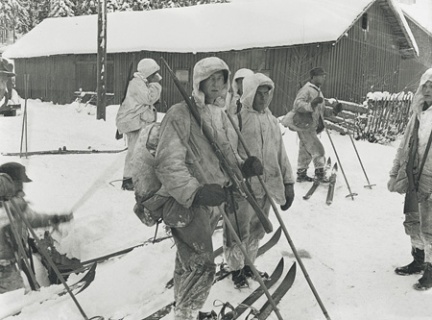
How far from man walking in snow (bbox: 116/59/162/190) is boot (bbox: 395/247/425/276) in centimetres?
406

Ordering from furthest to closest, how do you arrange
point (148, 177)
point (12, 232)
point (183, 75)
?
point (183, 75) → point (12, 232) → point (148, 177)

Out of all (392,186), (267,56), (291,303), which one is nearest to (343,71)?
(267,56)

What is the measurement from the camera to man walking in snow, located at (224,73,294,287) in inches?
153

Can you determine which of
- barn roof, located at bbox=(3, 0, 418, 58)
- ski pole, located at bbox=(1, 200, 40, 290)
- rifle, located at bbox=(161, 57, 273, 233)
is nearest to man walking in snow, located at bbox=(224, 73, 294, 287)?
rifle, located at bbox=(161, 57, 273, 233)

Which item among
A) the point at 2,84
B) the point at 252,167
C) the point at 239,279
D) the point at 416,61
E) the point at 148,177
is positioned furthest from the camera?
the point at 416,61

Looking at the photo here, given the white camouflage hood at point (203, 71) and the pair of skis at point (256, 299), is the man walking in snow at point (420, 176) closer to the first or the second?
the pair of skis at point (256, 299)

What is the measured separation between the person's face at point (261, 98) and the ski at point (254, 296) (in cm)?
149

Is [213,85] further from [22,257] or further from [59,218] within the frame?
[59,218]

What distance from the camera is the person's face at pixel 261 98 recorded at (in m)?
4.02

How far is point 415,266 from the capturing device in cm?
419

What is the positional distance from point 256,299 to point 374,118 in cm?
1121

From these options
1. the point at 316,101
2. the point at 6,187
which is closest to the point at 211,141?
the point at 6,187

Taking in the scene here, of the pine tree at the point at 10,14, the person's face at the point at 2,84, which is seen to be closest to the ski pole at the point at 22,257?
the person's face at the point at 2,84

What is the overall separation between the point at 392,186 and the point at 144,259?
259 cm
